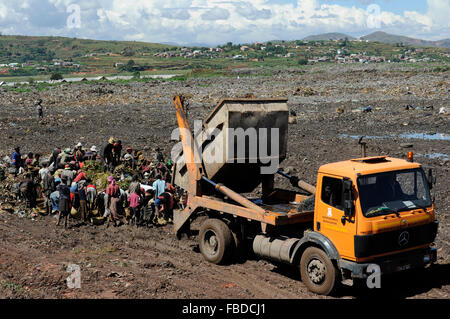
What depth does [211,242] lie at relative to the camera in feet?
32.3

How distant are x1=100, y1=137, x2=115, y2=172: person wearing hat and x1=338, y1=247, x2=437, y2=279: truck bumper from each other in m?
9.04

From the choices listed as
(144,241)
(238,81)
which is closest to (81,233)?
(144,241)

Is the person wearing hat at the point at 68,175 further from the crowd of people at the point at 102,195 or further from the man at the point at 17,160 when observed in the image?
the man at the point at 17,160

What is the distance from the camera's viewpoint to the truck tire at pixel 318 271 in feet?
24.9

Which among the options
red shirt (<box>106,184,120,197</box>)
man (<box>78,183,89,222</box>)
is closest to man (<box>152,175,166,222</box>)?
red shirt (<box>106,184,120,197</box>)

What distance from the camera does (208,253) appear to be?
9805mm

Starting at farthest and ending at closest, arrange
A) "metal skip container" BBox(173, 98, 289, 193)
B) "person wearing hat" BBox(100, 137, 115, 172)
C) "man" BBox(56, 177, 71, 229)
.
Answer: "person wearing hat" BBox(100, 137, 115, 172) < "man" BBox(56, 177, 71, 229) < "metal skip container" BBox(173, 98, 289, 193)

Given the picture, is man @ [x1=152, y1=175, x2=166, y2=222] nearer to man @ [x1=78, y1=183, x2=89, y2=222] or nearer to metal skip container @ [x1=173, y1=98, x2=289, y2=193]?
man @ [x1=78, y1=183, x2=89, y2=222]

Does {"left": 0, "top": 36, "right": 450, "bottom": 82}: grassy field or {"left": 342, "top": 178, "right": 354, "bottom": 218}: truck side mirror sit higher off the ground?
{"left": 0, "top": 36, "right": 450, "bottom": 82}: grassy field

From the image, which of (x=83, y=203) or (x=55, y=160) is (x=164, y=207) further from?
(x=55, y=160)

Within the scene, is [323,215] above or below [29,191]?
above

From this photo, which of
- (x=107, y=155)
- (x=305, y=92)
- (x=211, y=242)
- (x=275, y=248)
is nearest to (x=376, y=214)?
(x=275, y=248)

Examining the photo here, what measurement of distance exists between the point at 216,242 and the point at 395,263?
3.48 metres

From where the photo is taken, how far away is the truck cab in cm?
719
